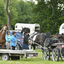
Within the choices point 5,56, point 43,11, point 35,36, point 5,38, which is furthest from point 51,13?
point 5,56

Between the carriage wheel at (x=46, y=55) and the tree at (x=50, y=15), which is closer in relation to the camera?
the carriage wheel at (x=46, y=55)

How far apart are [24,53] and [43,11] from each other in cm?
3336

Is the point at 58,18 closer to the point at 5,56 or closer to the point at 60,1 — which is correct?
the point at 60,1

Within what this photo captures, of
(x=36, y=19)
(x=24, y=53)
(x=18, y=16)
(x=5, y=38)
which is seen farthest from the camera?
(x=18, y=16)

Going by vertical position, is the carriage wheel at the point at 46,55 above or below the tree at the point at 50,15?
below

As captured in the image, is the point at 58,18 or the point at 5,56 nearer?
the point at 5,56

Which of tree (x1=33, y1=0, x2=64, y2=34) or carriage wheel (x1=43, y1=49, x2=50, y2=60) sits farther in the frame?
tree (x1=33, y1=0, x2=64, y2=34)

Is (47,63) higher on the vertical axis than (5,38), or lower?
lower

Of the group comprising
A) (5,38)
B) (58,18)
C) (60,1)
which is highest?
(60,1)

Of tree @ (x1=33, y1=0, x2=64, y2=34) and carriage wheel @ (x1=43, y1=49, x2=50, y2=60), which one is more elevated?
tree @ (x1=33, y1=0, x2=64, y2=34)

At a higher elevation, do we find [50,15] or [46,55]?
[50,15]

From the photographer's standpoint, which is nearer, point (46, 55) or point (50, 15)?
point (46, 55)

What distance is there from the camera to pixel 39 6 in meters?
→ 49.6

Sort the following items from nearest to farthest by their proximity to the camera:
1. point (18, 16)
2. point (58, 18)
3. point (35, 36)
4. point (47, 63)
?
1. point (47, 63)
2. point (35, 36)
3. point (58, 18)
4. point (18, 16)
